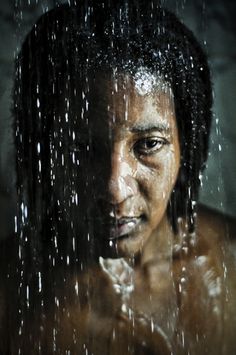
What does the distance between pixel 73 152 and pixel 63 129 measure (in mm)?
136

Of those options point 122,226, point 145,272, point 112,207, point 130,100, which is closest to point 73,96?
point 130,100

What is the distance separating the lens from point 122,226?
322cm

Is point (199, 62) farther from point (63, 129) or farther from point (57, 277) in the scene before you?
point (57, 277)

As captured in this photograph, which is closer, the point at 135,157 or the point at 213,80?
the point at 135,157

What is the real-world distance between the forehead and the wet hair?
41mm

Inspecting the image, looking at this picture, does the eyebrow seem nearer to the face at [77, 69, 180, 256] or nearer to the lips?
the face at [77, 69, 180, 256]

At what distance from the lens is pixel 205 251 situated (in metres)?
3.29

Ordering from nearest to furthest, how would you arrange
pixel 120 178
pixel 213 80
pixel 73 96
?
1. pixel 120 178
2. pixel 73 96
3. pixel 213 80

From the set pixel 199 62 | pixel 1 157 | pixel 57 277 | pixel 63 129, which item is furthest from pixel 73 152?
pixel 199 62

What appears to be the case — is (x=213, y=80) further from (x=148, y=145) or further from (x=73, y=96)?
(x=73, y=96)

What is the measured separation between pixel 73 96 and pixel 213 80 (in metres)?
0.80

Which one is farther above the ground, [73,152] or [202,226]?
[73,152]

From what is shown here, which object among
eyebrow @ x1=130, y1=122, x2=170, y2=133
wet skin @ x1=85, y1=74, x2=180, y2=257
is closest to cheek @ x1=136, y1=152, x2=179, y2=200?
wet skin @ x1=85, y1=74, x2=180, y2=257

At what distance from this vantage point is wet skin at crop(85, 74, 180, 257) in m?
3.20
